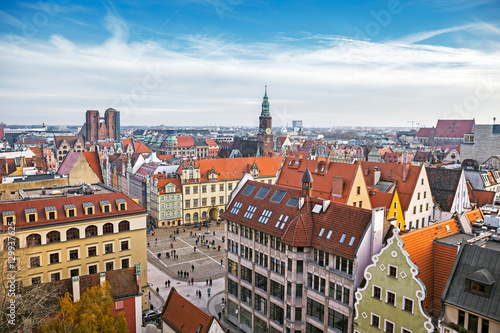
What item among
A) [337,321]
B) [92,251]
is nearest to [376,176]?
[337,321]

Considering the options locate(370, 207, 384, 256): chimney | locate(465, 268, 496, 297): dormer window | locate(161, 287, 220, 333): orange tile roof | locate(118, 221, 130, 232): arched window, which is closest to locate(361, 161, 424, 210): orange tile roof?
locate(370, 207, 384, 256): chimney

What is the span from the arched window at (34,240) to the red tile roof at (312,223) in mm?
23270

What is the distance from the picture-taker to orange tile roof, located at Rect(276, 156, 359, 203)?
198 ft

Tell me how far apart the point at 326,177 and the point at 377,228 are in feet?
104

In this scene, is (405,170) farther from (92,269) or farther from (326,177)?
(92,269)

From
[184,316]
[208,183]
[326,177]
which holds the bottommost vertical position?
[184,316]

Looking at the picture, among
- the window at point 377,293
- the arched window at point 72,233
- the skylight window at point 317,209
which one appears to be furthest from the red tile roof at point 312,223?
the arched window at point 72,233

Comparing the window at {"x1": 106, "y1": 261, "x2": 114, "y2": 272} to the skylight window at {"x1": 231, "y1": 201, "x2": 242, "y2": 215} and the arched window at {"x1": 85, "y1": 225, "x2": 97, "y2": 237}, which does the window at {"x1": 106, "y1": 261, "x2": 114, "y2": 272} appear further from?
the skylight window at {"x1": 231, "y1": 201, "x2": 242, "y2": 215}

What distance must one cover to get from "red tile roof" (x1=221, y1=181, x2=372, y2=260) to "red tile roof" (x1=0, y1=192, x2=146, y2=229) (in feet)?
53.0

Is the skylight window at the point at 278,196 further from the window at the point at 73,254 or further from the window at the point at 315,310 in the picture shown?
the window at the point at 73,254

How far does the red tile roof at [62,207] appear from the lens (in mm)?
45375

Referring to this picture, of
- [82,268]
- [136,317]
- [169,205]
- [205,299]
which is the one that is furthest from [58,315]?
[169,205]

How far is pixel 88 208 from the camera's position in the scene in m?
49.0

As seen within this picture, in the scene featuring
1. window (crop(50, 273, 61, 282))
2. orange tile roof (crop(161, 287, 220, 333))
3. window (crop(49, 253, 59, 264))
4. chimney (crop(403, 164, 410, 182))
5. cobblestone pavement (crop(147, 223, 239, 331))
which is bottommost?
cobblestone pavement (crop(147, 223, 239, 331))
